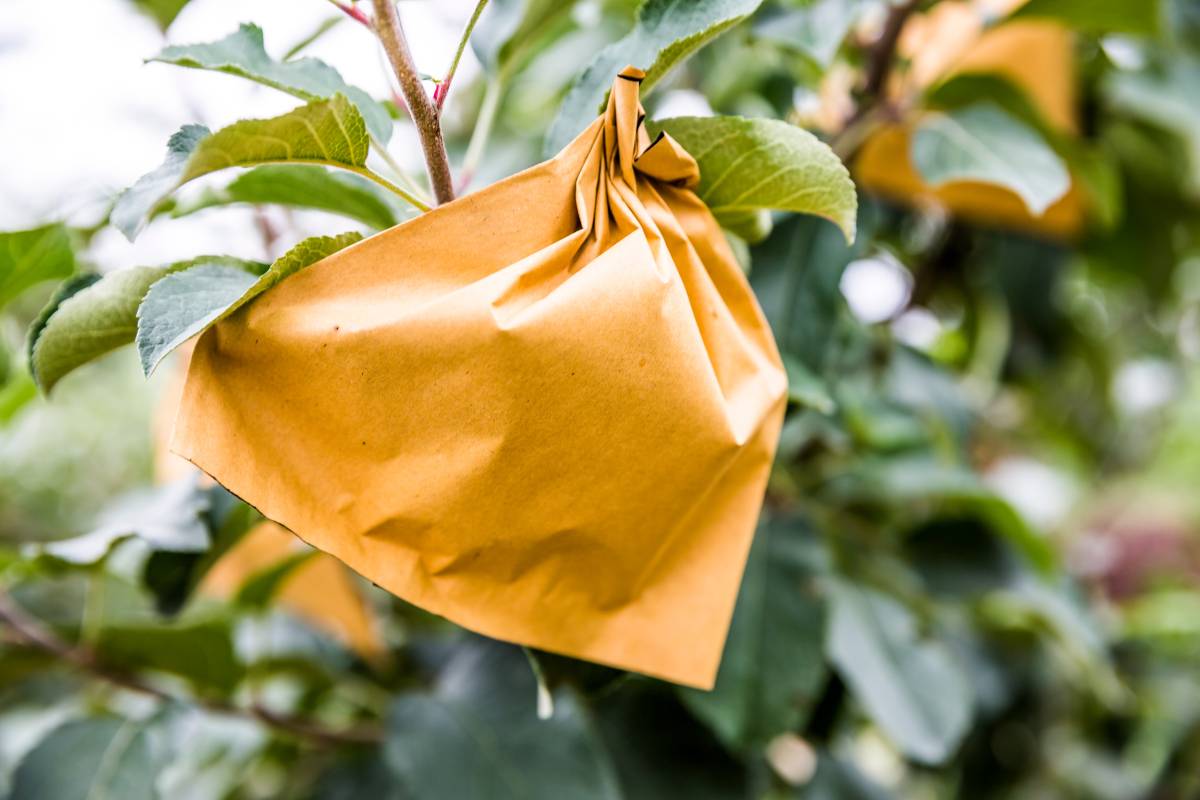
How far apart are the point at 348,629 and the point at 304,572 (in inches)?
2.4

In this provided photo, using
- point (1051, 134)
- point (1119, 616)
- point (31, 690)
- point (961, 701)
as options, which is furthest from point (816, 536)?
point (1119, 616)

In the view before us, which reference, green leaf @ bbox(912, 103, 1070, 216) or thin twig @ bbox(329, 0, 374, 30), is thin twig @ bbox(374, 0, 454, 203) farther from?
green leaf @ bbox(912, 103, 1070, 216)

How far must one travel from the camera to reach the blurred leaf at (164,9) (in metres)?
0.48

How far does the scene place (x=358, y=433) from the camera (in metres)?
0.30

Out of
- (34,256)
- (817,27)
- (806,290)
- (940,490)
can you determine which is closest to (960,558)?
(940,490)

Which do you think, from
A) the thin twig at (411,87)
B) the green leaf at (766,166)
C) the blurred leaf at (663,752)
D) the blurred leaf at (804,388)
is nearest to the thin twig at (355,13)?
the thin twig at (411,87)

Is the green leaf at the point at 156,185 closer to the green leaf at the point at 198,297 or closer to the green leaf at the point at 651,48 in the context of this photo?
the green leaf at the point at 198,297

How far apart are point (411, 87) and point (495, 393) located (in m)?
0.12

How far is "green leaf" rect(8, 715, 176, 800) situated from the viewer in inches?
20.5

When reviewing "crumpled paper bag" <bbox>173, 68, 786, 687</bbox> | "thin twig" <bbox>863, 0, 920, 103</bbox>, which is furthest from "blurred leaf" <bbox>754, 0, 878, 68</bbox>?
"crumpled paper bag" <bbox>173, 68, 786, 687</bbox>

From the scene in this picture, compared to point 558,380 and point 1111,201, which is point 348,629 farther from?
point 1111,201

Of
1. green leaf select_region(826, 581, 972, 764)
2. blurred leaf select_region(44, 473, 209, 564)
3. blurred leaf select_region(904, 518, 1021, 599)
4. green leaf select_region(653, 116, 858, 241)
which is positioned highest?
green leaf select_region(653, 116, 858, 241)

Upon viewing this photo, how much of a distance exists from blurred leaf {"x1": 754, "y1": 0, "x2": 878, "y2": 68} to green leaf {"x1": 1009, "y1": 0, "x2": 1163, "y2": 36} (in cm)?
17

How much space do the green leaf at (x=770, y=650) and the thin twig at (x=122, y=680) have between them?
272 millimetres
